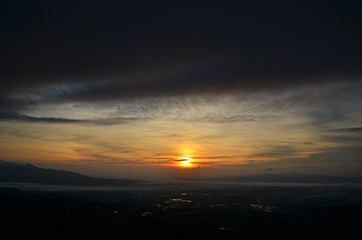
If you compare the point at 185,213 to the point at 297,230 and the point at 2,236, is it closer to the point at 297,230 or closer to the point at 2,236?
the point at 297,230

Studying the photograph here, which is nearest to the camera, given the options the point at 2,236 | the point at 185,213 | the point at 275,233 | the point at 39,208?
the point at 2,236

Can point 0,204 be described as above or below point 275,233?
above

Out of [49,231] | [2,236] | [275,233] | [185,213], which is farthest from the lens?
[185,213]

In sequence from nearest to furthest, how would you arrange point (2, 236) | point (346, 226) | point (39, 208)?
point (2, 236), point (346, 226), point (39, 208)

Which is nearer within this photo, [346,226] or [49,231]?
[49,231]

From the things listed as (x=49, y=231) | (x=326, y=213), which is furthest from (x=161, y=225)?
(x=326, y=213)

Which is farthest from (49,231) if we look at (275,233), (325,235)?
(325,235)

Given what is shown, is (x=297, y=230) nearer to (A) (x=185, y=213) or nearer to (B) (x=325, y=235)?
(B) (x=325, y=235)

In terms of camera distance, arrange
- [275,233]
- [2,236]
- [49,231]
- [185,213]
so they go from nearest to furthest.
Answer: [2,236], [49,231], [275,233], [185,213]

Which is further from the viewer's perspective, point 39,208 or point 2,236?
point 39,208
